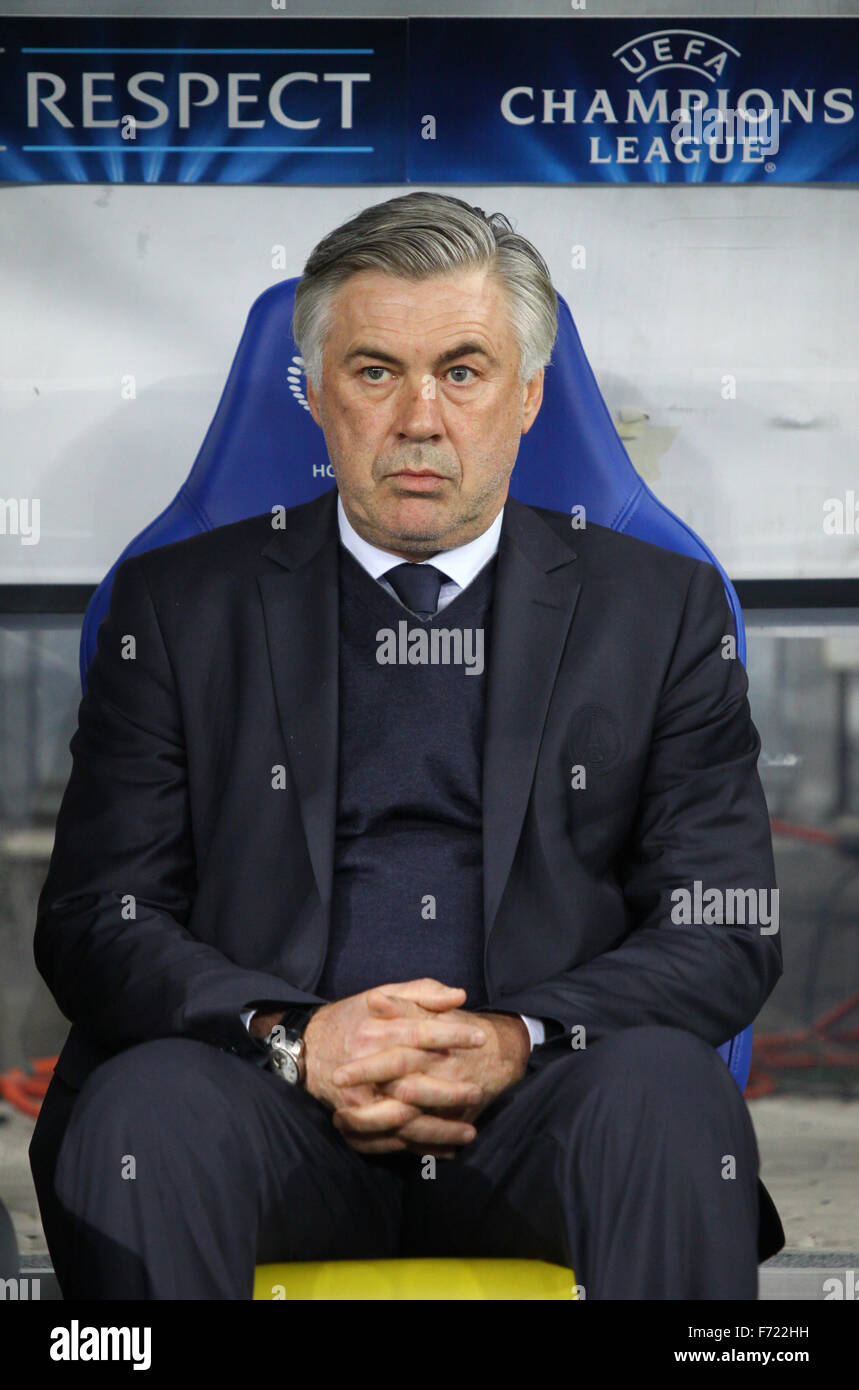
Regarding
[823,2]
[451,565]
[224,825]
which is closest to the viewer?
[224,825]

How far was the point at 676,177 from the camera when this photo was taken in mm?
2119

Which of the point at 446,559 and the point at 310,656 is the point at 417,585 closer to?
the point at 446,559

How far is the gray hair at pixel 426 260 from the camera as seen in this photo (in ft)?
5.75

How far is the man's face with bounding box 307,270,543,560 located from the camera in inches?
68.9

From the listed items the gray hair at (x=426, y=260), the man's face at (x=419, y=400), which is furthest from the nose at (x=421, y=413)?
the gray hair at (x=426, y=260)

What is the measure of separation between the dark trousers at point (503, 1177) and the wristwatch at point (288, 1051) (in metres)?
0.05

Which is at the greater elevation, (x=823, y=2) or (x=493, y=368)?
(x=823, y=2)

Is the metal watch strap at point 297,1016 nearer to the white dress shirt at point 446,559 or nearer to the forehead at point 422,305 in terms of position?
the white dress shirt at point 446,559

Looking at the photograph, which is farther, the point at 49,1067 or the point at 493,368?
the point at 49,1067
